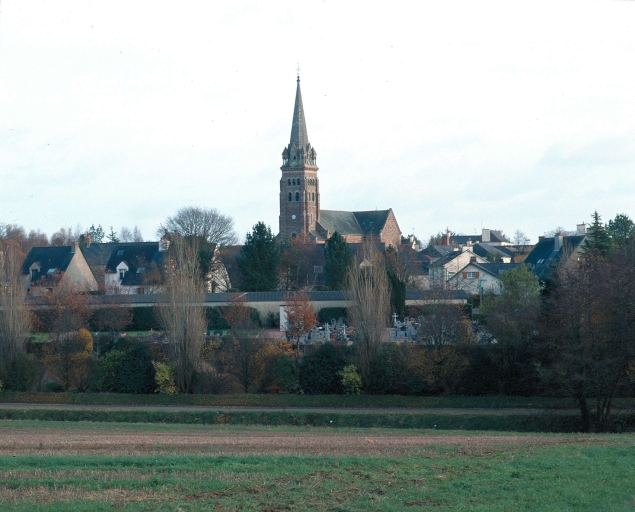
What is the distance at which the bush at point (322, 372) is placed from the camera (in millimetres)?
39406

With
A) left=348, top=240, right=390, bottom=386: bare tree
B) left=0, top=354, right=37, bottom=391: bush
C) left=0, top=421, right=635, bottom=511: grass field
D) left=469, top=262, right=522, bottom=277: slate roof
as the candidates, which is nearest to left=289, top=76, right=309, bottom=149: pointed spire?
left=469, top=262, right=522, bottom=277: slate roof

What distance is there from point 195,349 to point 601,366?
2075 centimetres

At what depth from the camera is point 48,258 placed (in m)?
76.4

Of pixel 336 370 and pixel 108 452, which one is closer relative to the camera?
pixel 108 452

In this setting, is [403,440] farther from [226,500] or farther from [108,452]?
[226,500]

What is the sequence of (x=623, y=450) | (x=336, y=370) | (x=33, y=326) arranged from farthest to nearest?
(x=33, y=326) → (x=336, y=370) → (x=623, y=450)

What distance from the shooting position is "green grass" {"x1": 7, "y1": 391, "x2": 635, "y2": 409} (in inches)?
1425

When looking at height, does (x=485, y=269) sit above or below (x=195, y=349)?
above

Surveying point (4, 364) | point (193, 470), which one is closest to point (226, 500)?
point (193, 470)

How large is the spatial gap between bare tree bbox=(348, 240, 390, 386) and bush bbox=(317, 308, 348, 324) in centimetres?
1355

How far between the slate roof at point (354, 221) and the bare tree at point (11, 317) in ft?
274

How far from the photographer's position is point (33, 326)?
171 feet

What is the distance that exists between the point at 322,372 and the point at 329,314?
55.9 ft

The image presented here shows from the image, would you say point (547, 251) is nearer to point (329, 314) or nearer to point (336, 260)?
point (336, 260)
